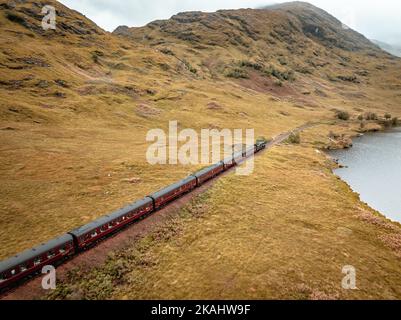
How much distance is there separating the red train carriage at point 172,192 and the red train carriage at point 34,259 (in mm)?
13078

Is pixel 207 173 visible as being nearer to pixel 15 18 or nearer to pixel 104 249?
pixel 104 249

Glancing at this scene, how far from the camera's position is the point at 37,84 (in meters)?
109

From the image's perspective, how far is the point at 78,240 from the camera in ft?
100

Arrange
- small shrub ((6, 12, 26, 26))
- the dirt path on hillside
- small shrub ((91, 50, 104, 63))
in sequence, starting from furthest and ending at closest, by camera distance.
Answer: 1. small shrub ((6, 12, 26, 26))
2. small shrub ((91, 50, 104, 63))
3. the dirt path on hillside

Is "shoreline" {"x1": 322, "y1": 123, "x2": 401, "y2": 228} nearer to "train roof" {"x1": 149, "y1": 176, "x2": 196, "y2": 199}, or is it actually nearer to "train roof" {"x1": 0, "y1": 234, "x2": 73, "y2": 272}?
"train roof" {"x1": 149, "y1": 176, "x2": 196, "y2": 199}

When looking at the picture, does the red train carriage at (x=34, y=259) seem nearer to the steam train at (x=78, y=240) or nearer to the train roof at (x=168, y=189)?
the steam train at (x=78, y=240)

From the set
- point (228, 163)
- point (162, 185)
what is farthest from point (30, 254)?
point (228, 163)

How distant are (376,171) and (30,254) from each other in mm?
86394

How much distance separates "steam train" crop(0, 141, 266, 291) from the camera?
26.0 metres

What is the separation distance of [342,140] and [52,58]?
12691 centimetres

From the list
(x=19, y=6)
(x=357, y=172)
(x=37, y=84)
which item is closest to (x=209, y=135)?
(x=357, y=172)

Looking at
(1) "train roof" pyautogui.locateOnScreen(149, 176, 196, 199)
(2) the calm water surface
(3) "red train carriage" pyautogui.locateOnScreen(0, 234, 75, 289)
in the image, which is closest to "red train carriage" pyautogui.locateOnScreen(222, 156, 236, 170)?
(1) "train roof" pyautogui.locateOnScreen(149, 176, 196, 199)

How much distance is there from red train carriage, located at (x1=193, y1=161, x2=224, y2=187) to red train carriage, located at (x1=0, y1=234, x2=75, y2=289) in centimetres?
2458
